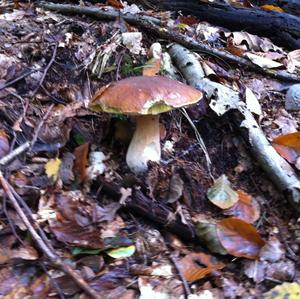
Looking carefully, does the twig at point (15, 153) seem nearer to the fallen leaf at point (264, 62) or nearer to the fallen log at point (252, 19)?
the fallen leaf at point (264, 62)

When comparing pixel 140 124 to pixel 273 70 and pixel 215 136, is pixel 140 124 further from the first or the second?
pixel 273 70

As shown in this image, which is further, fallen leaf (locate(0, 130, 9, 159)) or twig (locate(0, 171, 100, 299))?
fallen leaf (locate(0, 130, 9, 159))

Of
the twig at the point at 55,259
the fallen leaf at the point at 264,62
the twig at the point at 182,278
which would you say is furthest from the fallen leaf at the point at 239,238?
the fallen leaf at the point at 264,62

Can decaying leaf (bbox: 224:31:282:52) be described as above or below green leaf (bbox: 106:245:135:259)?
above

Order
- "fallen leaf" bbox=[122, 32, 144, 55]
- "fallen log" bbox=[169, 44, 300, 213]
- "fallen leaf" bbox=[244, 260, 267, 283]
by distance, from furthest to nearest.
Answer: "fallen leaf" bbox=[122, 32, 144, 55]
"fallen log" bbox=[169, 44, 300, 213]
"fallen leaf" bbox=[244, 260, 267, 283]

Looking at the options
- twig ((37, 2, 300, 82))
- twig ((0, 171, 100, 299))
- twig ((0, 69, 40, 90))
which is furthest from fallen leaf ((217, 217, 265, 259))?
twig ((37, 2, 300, 82))

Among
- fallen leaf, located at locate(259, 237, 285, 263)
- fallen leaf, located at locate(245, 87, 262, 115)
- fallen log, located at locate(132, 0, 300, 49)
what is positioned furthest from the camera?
fallen log, located at locate(132, 0, 300, 49)

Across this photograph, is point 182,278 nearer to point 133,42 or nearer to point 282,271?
point 282,271

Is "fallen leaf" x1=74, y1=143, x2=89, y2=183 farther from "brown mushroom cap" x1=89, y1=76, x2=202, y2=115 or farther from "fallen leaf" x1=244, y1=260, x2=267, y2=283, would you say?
"fallen leaf" x1=244, y1=260, x2=267, y2=283
